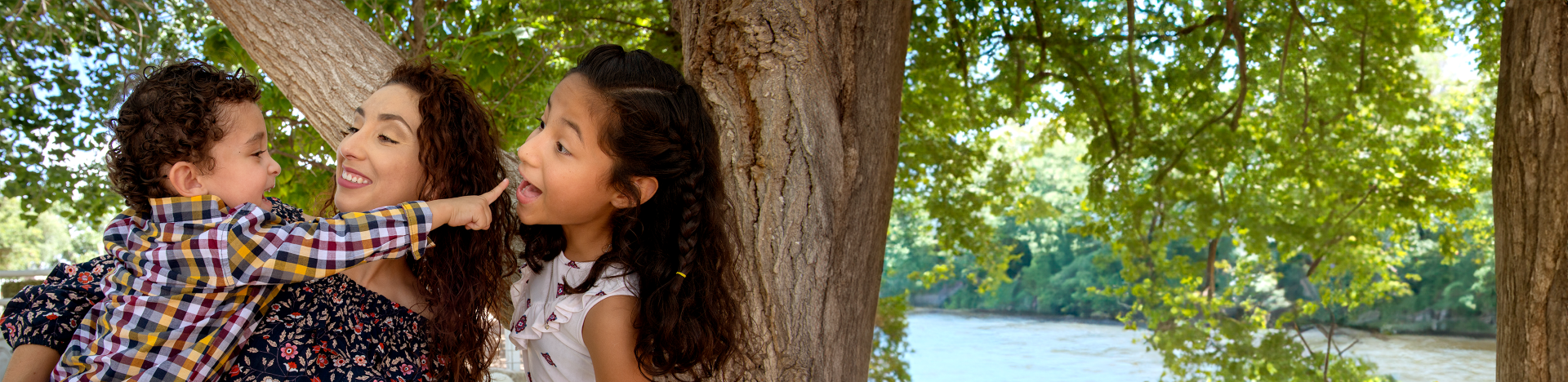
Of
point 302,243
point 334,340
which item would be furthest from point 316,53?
point 302,243

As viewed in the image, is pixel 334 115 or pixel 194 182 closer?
pixel 194 182

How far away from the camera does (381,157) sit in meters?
1.43

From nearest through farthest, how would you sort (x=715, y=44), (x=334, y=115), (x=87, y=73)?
(x=715, y=44) < (x=334, y=115) < (x=87, y=73)

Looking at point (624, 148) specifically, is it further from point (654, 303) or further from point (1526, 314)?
point (1526, 314)

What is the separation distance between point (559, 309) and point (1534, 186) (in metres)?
2.37

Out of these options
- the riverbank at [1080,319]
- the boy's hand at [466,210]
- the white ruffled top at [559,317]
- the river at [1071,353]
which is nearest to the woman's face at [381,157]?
the boy's hand at [466,210]

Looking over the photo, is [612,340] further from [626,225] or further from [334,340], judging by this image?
[334,340]

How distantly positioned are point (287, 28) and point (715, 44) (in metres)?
1.01

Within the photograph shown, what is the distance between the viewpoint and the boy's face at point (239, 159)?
132 cm

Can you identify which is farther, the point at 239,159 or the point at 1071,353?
the point at 1071,353

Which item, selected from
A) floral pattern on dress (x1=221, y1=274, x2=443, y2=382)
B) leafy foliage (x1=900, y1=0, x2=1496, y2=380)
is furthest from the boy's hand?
leafy foliage (x1=900, y1=0, x2=1496, y2=380)

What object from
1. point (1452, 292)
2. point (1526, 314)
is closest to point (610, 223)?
point (1526, 314)

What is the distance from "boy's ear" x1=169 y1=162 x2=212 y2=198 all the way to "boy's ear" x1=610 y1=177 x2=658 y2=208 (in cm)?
58

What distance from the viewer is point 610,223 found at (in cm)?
150
